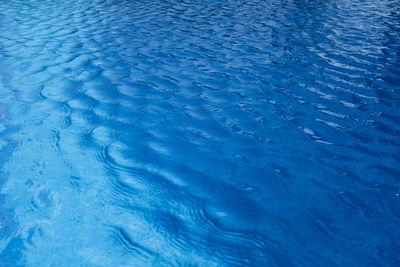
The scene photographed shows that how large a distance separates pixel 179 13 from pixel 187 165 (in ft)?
28.9

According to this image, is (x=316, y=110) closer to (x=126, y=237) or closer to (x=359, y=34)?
(x=126, y=237)

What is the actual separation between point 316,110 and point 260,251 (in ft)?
8.64

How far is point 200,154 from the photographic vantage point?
339 cm

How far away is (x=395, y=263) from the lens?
2.21m

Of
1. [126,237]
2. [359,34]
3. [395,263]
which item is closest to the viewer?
[395,263]

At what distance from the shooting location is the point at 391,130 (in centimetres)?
376

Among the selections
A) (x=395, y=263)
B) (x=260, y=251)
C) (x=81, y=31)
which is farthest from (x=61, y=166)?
(x=81, y=31)

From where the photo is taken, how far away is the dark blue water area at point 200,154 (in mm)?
2365

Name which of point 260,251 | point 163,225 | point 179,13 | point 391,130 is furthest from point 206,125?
point 179,13

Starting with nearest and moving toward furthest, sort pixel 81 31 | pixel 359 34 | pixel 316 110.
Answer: pixel 316 110, pixel 359 34, pixel 81 31

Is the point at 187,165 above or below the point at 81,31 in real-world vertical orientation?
below

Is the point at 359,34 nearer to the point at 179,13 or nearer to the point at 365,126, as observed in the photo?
the point at 365,126

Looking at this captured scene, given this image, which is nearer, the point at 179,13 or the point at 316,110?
the point at 316,110

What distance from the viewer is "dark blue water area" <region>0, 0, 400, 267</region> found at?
2365mm
